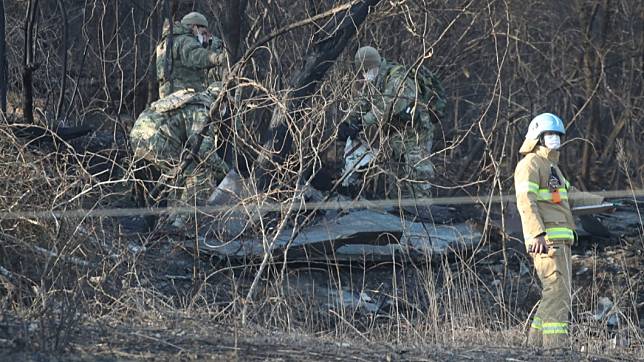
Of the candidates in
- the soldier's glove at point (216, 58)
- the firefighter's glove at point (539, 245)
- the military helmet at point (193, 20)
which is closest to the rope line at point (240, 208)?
the firefighter's glove at point (539, 245)

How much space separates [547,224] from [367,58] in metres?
4.06

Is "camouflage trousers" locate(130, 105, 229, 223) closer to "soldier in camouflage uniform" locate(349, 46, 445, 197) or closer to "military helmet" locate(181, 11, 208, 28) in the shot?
"military helmet" locate(181, 11, 208, 28)

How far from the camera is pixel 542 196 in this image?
7.97m

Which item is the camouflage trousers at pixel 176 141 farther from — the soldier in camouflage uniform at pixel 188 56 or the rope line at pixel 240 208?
the soldier in camouflage uniform at pixel 188 56

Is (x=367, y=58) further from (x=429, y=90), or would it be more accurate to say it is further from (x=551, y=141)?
(x=551, y=141)

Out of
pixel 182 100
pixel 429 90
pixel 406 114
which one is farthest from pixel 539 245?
pixel 429 90

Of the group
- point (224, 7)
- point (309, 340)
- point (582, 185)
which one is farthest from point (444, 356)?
point (582, 185)

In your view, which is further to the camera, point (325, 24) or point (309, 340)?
point (325, 24)


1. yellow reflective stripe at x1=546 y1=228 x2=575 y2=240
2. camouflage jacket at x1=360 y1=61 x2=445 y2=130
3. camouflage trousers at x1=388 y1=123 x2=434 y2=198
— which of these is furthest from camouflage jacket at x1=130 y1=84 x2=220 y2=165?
yellow reflective stripe at x1=546 y1=228 x2=575 y2=240

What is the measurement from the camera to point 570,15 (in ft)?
60.7

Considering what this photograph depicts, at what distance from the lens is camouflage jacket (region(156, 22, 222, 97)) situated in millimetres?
11781

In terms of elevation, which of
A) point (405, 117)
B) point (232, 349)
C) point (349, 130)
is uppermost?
point (405, 117)

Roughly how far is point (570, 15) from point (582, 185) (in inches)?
107

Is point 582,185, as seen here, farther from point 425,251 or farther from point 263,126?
point 425,251
